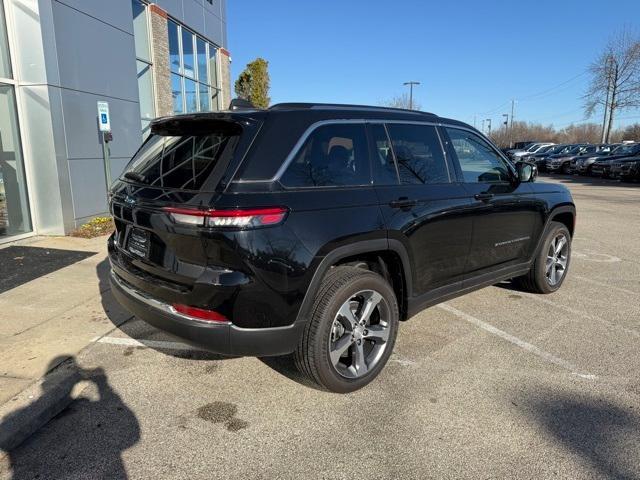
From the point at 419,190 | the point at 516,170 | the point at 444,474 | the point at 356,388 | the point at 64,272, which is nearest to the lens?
the point at 444,474

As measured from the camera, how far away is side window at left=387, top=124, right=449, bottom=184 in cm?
361

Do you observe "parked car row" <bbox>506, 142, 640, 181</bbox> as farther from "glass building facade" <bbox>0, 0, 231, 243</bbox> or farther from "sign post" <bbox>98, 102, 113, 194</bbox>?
"sign post" <bbox>98, 102, 113, 194</bbox>

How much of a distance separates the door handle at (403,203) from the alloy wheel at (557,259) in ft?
8.16

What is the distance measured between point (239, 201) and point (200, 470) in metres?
1.43

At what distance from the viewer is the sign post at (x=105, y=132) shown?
848 centimetres

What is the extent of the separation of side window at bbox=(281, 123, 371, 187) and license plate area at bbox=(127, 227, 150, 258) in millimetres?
951

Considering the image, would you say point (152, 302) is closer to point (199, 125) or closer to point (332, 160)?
point (199, 125)

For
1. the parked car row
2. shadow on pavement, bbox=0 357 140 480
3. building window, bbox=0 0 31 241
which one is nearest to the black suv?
shadow on pavement, bbox=0 357 140 480

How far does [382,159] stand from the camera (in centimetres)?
347

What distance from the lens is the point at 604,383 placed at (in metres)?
3.43

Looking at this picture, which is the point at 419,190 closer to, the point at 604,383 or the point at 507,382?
the point at 507,382

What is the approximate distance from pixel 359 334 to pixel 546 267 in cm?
298

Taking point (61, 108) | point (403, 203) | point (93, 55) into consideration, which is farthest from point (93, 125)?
point (403, 203)

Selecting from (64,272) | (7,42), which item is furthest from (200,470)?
(7,42)
